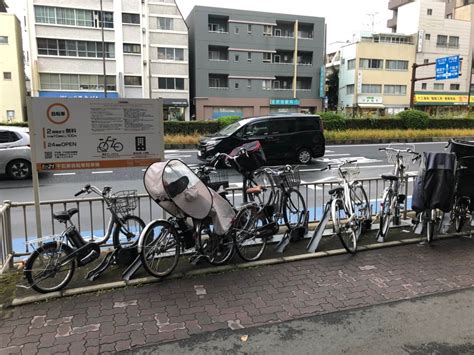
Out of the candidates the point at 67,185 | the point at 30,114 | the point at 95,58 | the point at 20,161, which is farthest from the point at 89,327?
the point at 95,58

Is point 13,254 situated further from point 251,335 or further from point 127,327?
point 251,335

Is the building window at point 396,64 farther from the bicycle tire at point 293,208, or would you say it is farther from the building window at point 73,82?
A: the bicycle tire at point 293,208

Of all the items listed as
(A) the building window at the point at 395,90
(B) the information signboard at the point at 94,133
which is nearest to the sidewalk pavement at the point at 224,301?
(B) the information signboard at the point at 94,133

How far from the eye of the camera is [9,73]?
3688 centimetres

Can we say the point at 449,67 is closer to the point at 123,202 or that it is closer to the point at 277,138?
the point at 277,138

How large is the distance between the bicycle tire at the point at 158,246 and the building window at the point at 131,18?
128ft

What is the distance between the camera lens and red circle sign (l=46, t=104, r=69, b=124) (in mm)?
4250

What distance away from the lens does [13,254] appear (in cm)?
450

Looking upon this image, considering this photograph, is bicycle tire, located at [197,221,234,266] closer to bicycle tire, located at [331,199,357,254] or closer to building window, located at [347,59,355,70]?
bicycle tire, located at [331,199,357,254]

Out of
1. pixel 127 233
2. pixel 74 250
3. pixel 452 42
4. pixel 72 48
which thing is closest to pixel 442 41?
pixel 452 42

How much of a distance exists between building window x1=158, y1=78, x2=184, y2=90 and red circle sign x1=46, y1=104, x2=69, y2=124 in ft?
125

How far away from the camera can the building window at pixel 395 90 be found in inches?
1954

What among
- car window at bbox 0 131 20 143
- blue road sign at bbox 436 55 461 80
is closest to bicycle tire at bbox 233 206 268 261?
car window at bbox 0 131 20 143

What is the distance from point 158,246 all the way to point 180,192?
0.63 m
